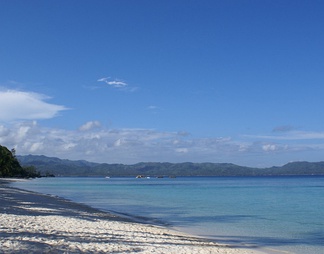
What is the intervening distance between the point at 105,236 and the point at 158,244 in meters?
2.26

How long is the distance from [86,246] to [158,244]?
3.24 meters

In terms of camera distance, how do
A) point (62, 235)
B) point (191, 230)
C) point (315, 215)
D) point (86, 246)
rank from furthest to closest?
1. point (315, 215)
2. point (191, 230)
3. point (62, 235)
4. point (86, 246)

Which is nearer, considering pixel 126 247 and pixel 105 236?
pixel 126 247

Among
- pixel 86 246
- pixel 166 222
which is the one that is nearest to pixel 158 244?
pixel 86 246

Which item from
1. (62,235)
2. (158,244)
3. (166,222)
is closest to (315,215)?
(166,222)

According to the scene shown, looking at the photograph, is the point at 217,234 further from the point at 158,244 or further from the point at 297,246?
the point at 158,244

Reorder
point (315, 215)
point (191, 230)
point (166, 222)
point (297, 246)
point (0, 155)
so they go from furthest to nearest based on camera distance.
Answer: point (0, 155)
point (315, 215)
point (166, 222)
point (191, 230)
point (297, 246)

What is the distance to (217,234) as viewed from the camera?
21.7 m

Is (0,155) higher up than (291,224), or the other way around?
(0,155)

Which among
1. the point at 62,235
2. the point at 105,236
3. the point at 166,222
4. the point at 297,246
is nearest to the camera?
the point at 62,235

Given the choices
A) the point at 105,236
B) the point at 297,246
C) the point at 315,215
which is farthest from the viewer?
the point at 315,215

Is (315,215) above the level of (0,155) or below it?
below

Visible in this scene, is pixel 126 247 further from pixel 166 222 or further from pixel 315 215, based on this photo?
pixel 315 215

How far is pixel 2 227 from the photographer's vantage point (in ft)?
48.8
